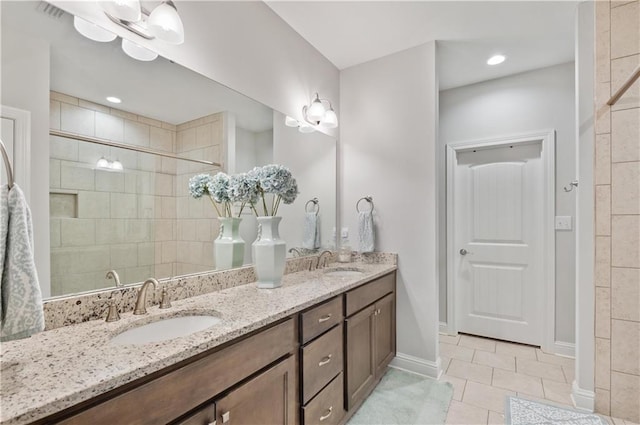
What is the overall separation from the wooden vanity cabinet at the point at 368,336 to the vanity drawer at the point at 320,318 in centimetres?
12

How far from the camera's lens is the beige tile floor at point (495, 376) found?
187 cm

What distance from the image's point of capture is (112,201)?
1192 mm

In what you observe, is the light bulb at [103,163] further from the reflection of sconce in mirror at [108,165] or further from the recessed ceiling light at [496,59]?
the recessed ceiling light at [496,59]

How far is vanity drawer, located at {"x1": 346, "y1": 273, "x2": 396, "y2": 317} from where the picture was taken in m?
1.74

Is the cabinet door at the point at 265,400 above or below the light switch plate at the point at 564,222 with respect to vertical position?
below

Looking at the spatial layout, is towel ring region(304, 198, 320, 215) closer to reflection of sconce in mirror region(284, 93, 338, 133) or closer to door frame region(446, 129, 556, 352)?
reflection of sconce in mirror region(284, 93, 338, 133)

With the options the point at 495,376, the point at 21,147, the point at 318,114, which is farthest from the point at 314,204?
the point at 495,376

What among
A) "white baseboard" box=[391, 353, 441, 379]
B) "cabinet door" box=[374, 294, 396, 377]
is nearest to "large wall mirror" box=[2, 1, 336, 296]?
"cabinet door" box=[374, 294, 396, 377]

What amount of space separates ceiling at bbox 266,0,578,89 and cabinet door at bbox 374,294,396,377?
6.56 ft

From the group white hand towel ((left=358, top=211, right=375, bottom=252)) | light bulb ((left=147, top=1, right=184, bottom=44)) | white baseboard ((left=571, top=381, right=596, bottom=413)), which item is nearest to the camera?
light bulb ((left=147, top=1, right=184, bottom=44))

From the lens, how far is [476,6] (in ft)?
6.40

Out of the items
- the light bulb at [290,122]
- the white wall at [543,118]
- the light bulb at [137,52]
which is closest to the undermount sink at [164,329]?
the light bulb at [137,52]

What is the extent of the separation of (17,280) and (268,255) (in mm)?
998

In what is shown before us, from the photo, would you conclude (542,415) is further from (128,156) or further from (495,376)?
(128,156)
